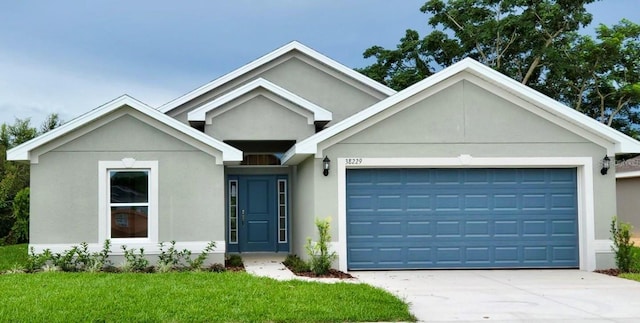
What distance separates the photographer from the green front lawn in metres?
8.19

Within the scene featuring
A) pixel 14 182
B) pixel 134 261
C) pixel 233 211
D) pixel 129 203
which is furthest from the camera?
pixel 14 182

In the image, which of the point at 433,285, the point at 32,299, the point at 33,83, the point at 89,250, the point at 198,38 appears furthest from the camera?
the point at 33,83

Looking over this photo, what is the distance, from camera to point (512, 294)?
1034cm

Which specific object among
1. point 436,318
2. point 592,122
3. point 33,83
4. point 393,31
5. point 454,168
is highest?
point 393,31

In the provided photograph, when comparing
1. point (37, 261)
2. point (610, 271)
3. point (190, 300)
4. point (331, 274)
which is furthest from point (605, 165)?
point (37, 261)

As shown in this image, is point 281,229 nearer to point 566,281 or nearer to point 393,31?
point 566,281

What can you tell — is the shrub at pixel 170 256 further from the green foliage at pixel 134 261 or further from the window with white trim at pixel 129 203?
the window with white trim at pixel 129 203

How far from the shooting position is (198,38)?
2178cm

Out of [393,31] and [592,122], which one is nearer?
[592,122]

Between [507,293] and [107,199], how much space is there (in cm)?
826

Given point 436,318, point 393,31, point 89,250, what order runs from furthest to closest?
point 393,31, point 89,250, point 436,318

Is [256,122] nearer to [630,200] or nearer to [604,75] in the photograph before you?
[630,200]

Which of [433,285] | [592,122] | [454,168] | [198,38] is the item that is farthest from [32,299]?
[198,38]

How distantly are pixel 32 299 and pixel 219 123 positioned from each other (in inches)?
293
